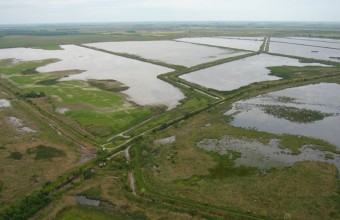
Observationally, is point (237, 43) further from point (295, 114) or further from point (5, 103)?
point (5, 103)

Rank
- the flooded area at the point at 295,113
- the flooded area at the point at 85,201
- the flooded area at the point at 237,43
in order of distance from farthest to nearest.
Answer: the flooded area at the point at 237,43
the flooded area at the point at 295,113
the flooded area at the point at 85,201

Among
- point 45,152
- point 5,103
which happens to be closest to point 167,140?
point 45,152

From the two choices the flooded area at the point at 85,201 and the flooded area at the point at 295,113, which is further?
the flooded area at the point at 295,113

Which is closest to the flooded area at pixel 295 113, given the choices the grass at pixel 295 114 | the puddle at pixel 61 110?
the grass at pixel 295 114

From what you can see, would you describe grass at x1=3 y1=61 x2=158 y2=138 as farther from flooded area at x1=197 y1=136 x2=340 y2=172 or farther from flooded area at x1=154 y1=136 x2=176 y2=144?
flooded area at x1=197 y1=136 x2=340 y2=172

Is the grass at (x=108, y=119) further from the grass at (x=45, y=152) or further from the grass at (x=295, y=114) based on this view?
the grass at (x=295, y=114)

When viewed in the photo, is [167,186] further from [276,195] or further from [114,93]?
[114,93]
